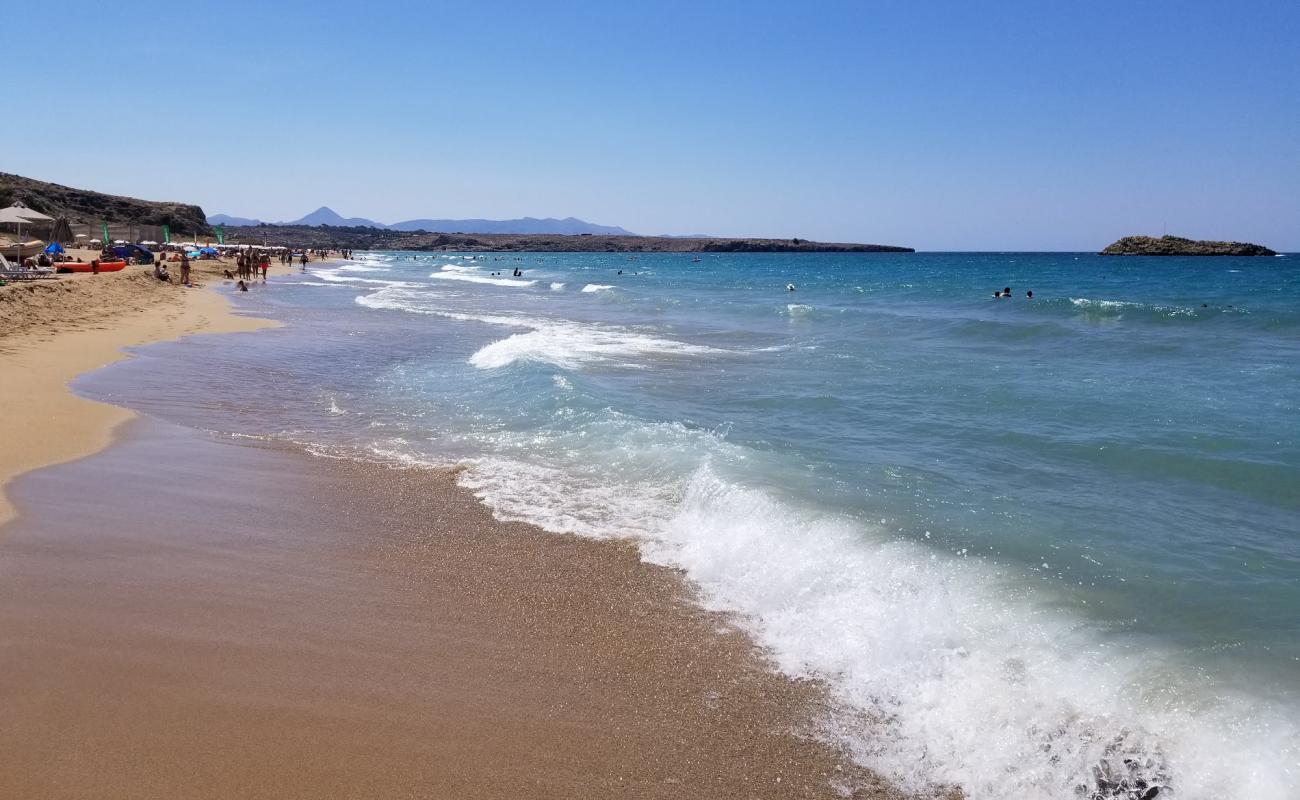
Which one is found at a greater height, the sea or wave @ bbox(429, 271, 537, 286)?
wave @ bbox(429, 271, 537, 286)

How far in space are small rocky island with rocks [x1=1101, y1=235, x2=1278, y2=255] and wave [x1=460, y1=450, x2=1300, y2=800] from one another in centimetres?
13722

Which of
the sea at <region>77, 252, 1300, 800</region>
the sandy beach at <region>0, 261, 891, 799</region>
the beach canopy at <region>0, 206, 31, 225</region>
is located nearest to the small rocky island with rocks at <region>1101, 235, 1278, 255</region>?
the sea at <region>77, 252, 1300, 800</region>

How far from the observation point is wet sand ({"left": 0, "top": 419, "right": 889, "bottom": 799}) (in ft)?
11.2

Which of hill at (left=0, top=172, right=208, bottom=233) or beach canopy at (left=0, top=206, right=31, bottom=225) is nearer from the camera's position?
beach canopy at (left=0, top=206, right=31, bottom=225)

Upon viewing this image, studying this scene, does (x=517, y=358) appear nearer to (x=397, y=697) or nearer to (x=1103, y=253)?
(x=397, y=697)

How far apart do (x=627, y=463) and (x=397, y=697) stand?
15.6ft

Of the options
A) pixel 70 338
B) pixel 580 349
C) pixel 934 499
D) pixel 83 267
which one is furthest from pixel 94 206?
pixel 934 499

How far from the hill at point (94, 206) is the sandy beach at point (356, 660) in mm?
64058

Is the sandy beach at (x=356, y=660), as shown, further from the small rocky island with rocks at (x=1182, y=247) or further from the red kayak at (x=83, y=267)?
the small rocky island with rocks at (x=1182, y=247)

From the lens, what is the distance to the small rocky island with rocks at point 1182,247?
118m

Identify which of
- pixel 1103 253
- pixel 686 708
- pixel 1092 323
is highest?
pixel 1103 253

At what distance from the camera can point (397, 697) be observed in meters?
3.97

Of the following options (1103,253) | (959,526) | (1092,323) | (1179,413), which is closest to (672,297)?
(1092,323)

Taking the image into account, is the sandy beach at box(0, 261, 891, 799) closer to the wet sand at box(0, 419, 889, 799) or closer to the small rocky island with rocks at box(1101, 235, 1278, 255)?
the wet sand at box(0, 419, 889, 799)
